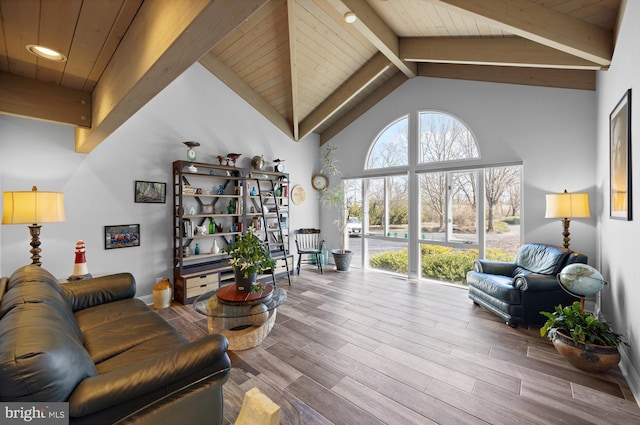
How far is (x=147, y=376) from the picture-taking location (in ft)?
4.08

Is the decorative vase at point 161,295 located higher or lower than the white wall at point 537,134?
lower

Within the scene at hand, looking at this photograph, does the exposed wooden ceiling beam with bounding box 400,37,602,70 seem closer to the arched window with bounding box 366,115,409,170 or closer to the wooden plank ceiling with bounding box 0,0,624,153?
the wooden plank ceiling with bounding box 0,0,624,153

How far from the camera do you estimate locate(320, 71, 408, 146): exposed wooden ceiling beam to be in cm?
540

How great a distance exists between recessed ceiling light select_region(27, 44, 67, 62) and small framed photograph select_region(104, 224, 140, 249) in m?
2.14

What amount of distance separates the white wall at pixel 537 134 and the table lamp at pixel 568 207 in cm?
42

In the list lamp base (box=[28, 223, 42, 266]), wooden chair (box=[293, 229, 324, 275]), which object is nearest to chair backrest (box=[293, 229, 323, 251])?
wooden chair (box=[293, 229, 324, 275])

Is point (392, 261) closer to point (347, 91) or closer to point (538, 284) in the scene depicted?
point (538, 284)

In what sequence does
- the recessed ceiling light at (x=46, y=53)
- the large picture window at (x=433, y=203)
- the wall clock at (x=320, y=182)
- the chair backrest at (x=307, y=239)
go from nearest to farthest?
the recessed ceiling light at (x=46, y=53) < the large picture window at (x=433, y=203) < the chair backrest at (x=307, y=239) < the wall clock at (x=320, y=182)

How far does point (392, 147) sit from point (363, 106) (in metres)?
1.18

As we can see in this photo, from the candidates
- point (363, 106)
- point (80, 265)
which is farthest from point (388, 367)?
point (363, 106)

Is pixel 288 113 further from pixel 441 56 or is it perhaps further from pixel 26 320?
pixel 26 320

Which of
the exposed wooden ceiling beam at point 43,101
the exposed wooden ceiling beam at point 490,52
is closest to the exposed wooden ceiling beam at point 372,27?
the exposed wooden ceiling beam at point 490,52

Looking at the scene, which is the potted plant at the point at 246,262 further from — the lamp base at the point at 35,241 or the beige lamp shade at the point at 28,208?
the lamp base at the point at 35,241

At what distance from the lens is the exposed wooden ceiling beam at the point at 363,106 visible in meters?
5.40
